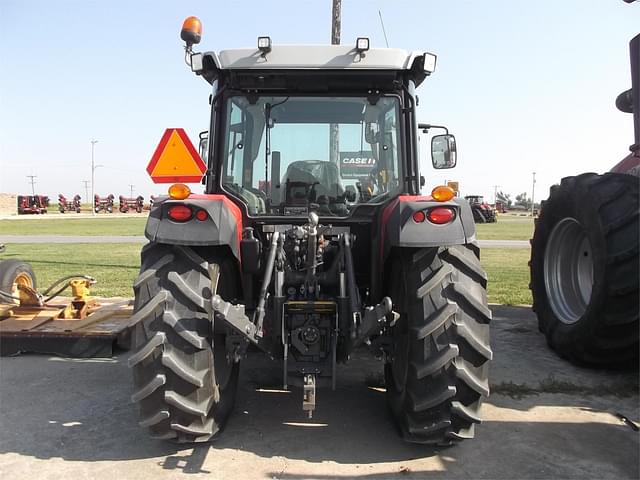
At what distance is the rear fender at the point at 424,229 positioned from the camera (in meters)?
2.97

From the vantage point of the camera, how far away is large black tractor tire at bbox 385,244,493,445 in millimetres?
2934

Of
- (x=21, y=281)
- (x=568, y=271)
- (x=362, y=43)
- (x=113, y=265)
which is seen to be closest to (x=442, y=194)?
(x=362, y=43)

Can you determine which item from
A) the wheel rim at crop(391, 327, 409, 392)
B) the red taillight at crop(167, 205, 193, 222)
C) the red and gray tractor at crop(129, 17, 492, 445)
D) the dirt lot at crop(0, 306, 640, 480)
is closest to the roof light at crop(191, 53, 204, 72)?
the red and gray tractor at crop(129, 17, 492, 445)

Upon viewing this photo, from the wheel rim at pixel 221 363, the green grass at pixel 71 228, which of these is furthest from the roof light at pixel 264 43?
the green grass at pixel 71 228

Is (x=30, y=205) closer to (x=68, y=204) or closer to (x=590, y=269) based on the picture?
(x=68, y=204)

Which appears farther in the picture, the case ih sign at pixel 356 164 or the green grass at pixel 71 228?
the green grass at pixel 71 228

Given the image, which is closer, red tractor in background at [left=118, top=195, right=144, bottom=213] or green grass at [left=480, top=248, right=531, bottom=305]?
green grass at [left=480, top=248, right=531, bottom=305]

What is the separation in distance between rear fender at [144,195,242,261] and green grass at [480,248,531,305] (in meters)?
5.68

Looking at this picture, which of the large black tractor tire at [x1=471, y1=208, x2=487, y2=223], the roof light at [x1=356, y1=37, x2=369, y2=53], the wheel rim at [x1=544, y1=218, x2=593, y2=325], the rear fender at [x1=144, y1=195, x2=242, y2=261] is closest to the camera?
the rear fender at [x1=144, y1=195, x2=242, y2=261]

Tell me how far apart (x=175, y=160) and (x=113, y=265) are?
23.5ft

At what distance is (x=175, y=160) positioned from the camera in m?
4.98

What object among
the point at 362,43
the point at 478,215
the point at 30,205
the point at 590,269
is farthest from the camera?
the point at 30,205

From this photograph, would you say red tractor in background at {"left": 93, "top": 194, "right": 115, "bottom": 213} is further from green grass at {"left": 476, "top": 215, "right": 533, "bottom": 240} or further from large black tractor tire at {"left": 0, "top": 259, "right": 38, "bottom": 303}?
large black tractor tire at {"left": 0, "top": 259, "right": 38, "bottom": 303}

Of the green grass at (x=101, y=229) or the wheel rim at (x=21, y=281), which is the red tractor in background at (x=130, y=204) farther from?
the wheel rim at (x=21, y=281)
